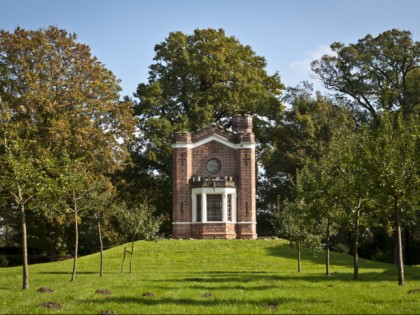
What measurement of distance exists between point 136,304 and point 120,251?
2378 centimetres

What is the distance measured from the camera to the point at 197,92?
180 feet

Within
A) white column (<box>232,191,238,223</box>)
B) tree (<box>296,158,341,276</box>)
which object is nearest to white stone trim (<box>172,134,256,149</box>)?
white column (<box>232,191,238,223</box>)

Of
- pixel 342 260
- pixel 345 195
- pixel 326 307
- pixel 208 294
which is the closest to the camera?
pixel 326 307

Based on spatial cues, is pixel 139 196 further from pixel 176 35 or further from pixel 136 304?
pixel 136 304

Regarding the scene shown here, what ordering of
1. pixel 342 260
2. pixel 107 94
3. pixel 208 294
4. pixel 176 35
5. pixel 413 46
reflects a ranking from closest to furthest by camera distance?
pixel 208 294, pixel 342 260, pixel 107 94, pixel 413 46, pixel 176 35

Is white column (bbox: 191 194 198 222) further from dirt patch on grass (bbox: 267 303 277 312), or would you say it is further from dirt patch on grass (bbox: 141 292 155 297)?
dirt patch on grass (bbox: 267 303 277 312)

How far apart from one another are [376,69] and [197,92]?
55.3ft

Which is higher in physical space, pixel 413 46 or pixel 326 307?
pixel 413 46

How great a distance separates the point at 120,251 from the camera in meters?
37.8

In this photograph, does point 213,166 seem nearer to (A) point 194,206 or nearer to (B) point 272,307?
(A) point 194,206

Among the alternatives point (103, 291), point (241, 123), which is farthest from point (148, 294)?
point (241, 123)

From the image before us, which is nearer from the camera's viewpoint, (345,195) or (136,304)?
(136,304)

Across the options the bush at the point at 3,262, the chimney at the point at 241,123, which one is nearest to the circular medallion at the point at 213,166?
the chimney at the point at 241,123

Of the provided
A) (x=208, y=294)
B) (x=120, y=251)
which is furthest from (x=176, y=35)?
(x=208, y=294)
